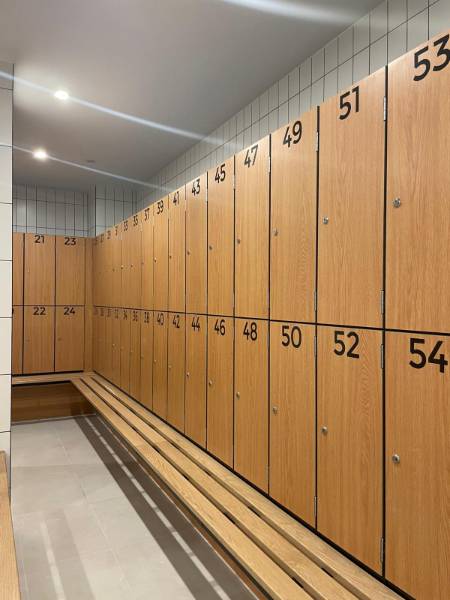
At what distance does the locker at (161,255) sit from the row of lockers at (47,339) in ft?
9.37

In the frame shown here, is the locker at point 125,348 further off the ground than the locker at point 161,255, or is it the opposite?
the locker at point 161,255

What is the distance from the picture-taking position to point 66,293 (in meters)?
6.77

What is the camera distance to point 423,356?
161cm

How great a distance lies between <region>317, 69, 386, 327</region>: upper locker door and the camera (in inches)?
71.2

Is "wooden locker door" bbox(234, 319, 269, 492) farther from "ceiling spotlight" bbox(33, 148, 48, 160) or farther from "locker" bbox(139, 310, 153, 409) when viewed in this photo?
"ceiling spotlight" bbox(33, 148, 48, 160)

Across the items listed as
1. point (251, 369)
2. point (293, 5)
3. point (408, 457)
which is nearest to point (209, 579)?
point (251, 369)

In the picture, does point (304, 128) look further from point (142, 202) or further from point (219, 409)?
point (142, 202)

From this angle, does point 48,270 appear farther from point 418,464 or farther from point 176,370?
point 418,464

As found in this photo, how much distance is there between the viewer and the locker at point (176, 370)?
3.74 m

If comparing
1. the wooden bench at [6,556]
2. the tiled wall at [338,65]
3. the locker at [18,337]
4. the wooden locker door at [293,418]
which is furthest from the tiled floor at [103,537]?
the tiled wall at [338,65]

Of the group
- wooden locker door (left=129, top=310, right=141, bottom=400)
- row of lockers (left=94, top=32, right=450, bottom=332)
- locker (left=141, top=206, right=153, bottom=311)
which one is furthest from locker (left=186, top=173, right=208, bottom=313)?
wooden locker door (left=129, top=310, right=141, bottom=400)

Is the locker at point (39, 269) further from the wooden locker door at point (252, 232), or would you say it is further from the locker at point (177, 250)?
the wooden locker door at point (252, 232)

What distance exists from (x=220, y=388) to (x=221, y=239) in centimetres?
97

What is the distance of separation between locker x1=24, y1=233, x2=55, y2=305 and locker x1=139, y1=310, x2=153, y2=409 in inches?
98.6
